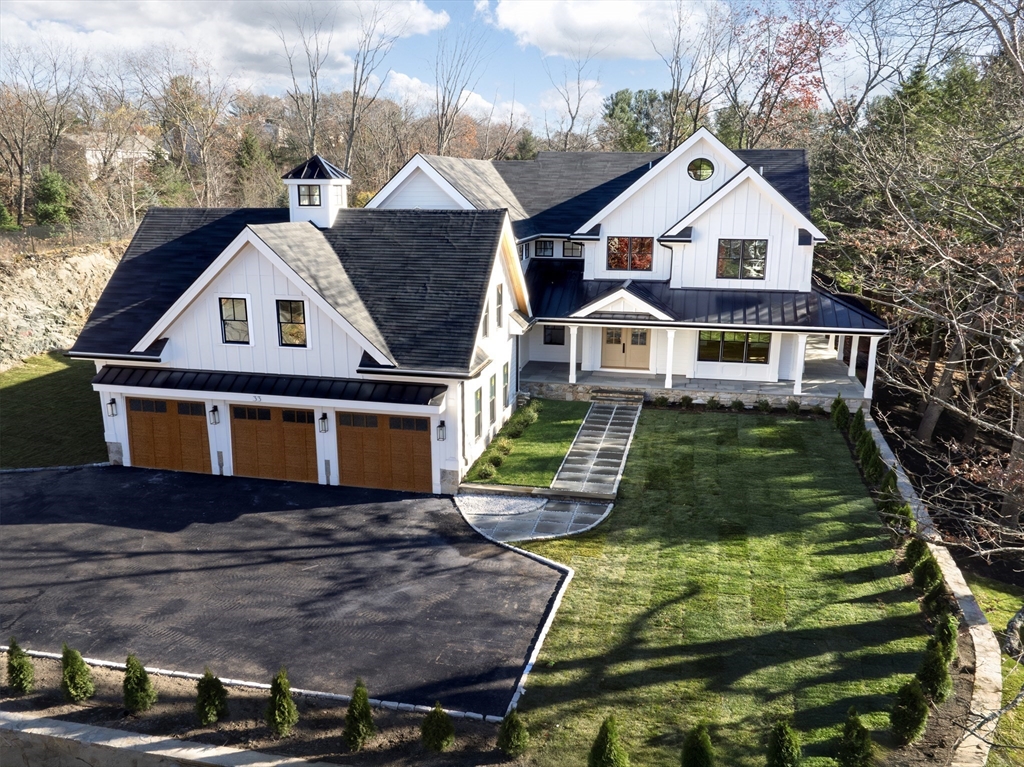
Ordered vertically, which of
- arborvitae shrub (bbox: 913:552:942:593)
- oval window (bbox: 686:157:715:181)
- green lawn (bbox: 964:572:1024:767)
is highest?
oval window (bbox: 686:157:715:181)

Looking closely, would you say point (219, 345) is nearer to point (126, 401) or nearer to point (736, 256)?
point (126, 401)

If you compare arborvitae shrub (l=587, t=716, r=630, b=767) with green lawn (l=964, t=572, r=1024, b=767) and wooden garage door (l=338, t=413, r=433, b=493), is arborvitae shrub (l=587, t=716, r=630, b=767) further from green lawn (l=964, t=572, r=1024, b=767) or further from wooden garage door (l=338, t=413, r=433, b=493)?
wooden garage door (l=338, t=413, r=433, b=493)

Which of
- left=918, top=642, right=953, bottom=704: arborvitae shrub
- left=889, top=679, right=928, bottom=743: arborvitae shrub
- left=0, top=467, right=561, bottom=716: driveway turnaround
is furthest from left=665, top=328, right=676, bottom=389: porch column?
left=889, top=679, right=928, bottom=743: arborvitae shrub

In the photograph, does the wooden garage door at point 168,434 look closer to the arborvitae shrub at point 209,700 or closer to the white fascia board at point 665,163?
the arborvitae shrub at point 209,700

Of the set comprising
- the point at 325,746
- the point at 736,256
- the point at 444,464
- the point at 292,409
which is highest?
the point at 736,256

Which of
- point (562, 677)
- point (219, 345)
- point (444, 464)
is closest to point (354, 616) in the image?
point (562, 677)

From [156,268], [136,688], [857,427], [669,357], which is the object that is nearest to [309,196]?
[156,268]
